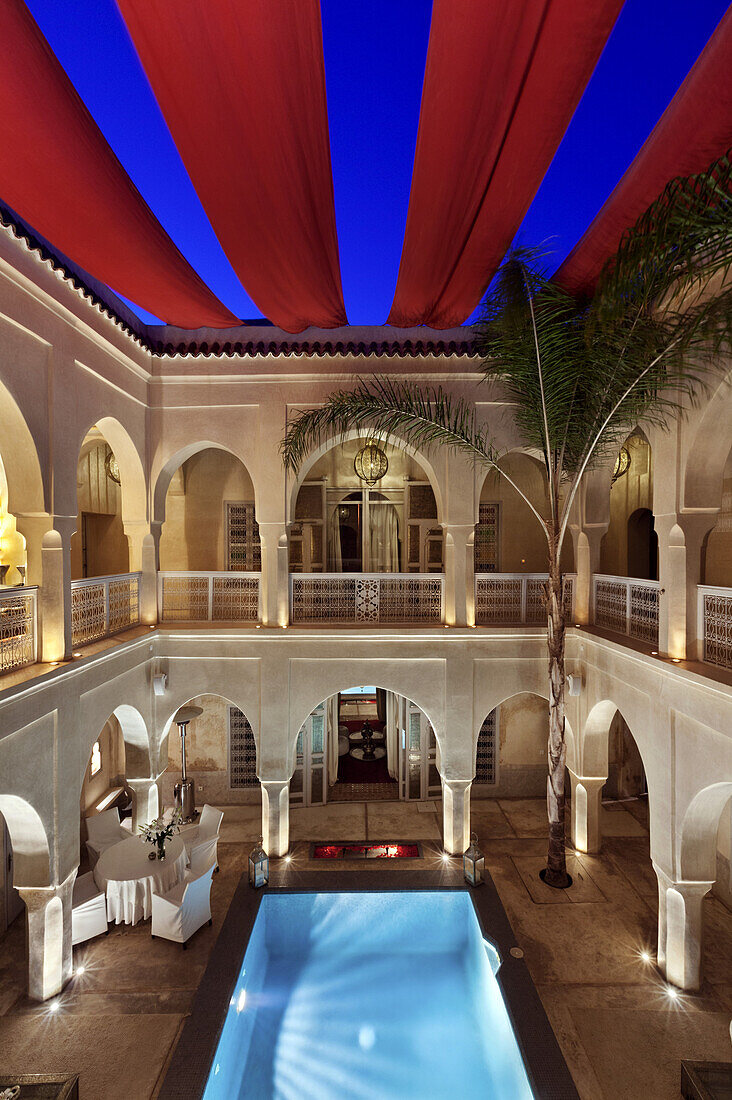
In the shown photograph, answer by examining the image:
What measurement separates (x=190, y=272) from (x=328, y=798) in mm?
9185

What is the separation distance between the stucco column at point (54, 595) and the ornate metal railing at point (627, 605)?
686cm

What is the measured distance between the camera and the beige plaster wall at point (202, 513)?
10750 millimetres

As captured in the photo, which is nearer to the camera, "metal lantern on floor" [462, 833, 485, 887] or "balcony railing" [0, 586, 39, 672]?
"balcony railing" [0, 586, 39, 672]

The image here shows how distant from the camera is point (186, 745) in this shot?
1064 cm

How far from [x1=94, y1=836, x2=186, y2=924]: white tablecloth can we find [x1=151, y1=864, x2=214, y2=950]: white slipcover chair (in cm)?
29

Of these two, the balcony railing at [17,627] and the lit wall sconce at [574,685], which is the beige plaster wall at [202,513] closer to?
the balcony railing at [17,627]

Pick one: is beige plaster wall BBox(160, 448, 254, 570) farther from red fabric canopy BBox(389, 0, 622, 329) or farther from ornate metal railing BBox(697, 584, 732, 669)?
ornate metal railing BBox(697, 584, 732, 669)

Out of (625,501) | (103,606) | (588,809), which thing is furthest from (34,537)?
(625,501)

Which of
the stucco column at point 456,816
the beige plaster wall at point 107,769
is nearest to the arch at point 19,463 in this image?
the beige plaster wall at point 107,769

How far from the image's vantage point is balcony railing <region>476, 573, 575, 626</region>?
27.6ft

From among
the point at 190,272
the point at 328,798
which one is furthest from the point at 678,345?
the point at 328,798

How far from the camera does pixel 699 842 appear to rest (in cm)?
577

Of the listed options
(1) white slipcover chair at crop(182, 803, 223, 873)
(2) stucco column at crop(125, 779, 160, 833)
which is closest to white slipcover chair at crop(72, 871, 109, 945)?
(1) white slipcover chair at crop(182, 803, 223, 873)

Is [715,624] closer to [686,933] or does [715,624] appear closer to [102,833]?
[686,933]
